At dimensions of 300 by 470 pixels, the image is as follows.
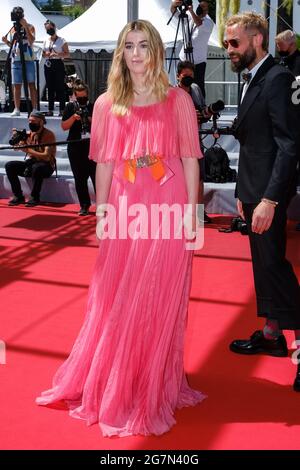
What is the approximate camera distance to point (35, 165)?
839 centimetres

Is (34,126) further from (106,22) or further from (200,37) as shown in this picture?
(106,22)

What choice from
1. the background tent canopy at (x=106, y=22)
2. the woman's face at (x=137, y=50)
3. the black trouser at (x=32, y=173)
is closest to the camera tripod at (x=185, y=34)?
the black trouser at (x=32, y=173)

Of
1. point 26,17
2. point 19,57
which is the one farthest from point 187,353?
point 26,17

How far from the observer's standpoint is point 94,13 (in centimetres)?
1446

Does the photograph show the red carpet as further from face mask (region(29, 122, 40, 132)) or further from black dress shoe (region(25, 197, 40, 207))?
face mask (region(29, 122, 40, 132))

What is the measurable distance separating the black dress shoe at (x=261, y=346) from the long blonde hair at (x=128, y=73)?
63.4 inches

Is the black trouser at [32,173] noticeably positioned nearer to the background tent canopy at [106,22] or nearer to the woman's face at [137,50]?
the woman's face at [137,50]

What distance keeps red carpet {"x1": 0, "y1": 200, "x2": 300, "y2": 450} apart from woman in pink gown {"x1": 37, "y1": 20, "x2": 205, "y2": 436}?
165mm

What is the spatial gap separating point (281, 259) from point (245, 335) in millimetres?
920

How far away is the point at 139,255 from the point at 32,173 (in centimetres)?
562

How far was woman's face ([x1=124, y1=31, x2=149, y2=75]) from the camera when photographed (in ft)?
9.35

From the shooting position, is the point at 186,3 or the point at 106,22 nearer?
the point at 186,3
